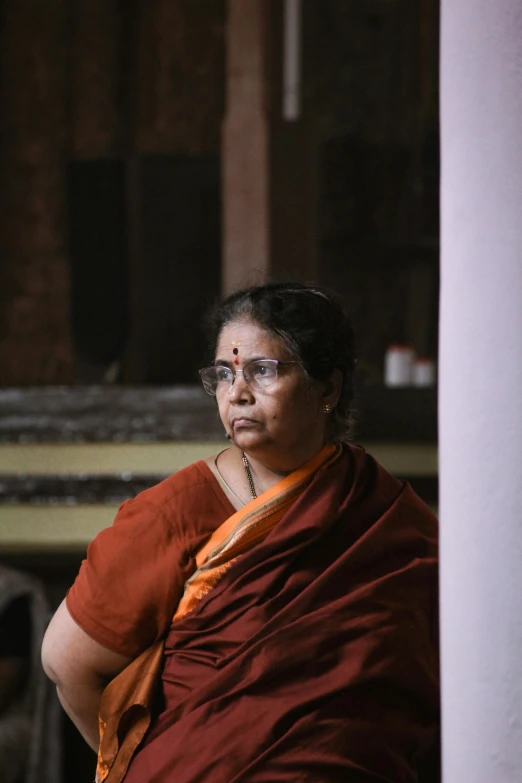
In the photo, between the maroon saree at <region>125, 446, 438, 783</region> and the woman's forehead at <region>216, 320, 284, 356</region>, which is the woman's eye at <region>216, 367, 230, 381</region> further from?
the maroon saree at <region>125, 446, 438, 783</region>

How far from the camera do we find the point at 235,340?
112cm

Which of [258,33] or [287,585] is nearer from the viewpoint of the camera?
[287,585]

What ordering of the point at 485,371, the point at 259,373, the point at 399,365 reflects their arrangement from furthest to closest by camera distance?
the point at 399,365 < the point at 259,373 < the point at 485,371

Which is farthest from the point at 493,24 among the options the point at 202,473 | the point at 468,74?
the point at 202,473

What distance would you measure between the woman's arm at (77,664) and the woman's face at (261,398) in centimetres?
35

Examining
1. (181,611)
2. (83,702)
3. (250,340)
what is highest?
(250,340)

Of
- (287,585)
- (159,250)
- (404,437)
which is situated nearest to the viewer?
(287,585)

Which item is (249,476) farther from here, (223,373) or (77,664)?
(77,664)

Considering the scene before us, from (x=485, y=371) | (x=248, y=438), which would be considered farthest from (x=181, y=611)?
(x=485, y=371)

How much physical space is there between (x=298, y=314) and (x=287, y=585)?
1.20 feet

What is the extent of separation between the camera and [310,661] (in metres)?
1.09

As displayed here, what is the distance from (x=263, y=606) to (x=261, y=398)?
0.91ft

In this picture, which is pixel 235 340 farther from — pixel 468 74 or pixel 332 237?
pixel 332 237

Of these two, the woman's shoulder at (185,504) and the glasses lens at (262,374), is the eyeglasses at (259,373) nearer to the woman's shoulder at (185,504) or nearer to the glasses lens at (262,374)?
the glasses lens at (262,374)
